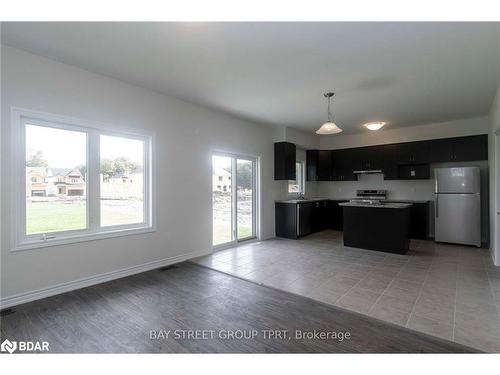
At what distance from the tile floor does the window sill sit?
1194 millimetres

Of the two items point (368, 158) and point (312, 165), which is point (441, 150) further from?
point (312, 165)

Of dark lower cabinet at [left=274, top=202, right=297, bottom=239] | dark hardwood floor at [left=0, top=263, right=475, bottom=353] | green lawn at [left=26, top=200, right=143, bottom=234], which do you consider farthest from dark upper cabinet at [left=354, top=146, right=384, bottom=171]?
green lawn at [left=26, top=200, right=143, bottom=234]

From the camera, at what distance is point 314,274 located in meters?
3.50

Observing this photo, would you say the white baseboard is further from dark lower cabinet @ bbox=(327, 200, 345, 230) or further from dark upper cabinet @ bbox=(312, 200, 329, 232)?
dark lower cabinet @ bbox=(327, 200, 345, 230)

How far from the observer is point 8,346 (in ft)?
6.41

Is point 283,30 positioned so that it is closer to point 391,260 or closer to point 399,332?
point 399,332

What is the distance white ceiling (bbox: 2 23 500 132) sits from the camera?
2266mm

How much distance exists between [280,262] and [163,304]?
6.63 ft

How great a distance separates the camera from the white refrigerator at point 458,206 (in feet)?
16.0

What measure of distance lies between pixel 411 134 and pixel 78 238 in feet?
23.4

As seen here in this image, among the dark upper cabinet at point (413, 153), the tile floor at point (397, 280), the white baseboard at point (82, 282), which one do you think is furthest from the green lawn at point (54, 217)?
the dark upper cabinet at point (413, 153)

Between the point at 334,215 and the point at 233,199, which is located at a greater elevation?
the point at 233,199

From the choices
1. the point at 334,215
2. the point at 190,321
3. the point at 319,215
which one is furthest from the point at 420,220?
the point at 190,321

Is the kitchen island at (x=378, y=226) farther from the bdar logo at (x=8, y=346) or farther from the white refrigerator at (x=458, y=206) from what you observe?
the bdar logo at (x=8, y=346)
